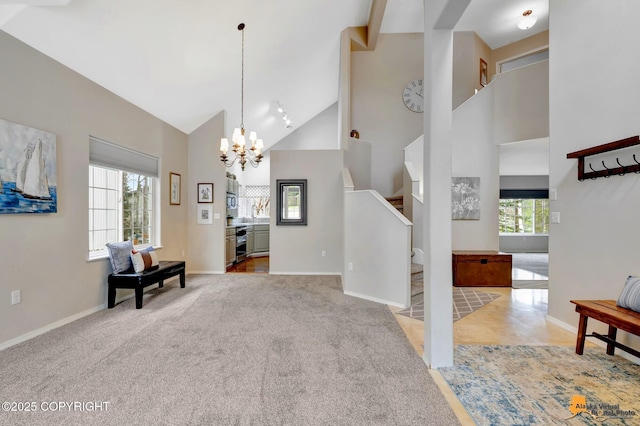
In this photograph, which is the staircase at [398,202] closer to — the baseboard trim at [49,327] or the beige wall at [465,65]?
the beige wall at [465,65]

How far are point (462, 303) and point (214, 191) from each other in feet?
15.3

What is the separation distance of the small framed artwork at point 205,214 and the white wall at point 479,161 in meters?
4.69

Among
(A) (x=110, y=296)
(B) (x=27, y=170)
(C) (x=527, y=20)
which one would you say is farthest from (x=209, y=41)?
(C) (x=527, y=20)

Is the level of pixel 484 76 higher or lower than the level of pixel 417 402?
higher

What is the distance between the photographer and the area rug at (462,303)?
3428 millimetres

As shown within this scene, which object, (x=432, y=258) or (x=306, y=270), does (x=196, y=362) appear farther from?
(x=306, y=270)

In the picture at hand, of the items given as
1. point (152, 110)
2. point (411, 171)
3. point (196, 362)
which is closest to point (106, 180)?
point (152, 110)

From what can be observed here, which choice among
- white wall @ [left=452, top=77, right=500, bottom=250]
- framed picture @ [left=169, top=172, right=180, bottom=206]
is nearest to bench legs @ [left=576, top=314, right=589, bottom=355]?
white wall @ [left=452, top=77, right=500, bottom=250]

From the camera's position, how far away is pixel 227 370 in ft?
7.14

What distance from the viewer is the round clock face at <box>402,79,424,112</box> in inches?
253

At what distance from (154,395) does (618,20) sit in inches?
187

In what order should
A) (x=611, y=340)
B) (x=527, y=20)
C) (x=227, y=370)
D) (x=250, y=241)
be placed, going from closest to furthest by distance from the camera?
1. (x=227, y=370)
2. (x=611, y=340)
3. (x=527, y=20)
4. (x=250, y=241)

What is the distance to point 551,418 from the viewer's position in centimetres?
167

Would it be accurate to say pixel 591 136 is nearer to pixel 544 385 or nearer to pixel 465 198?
pixel 544 385
